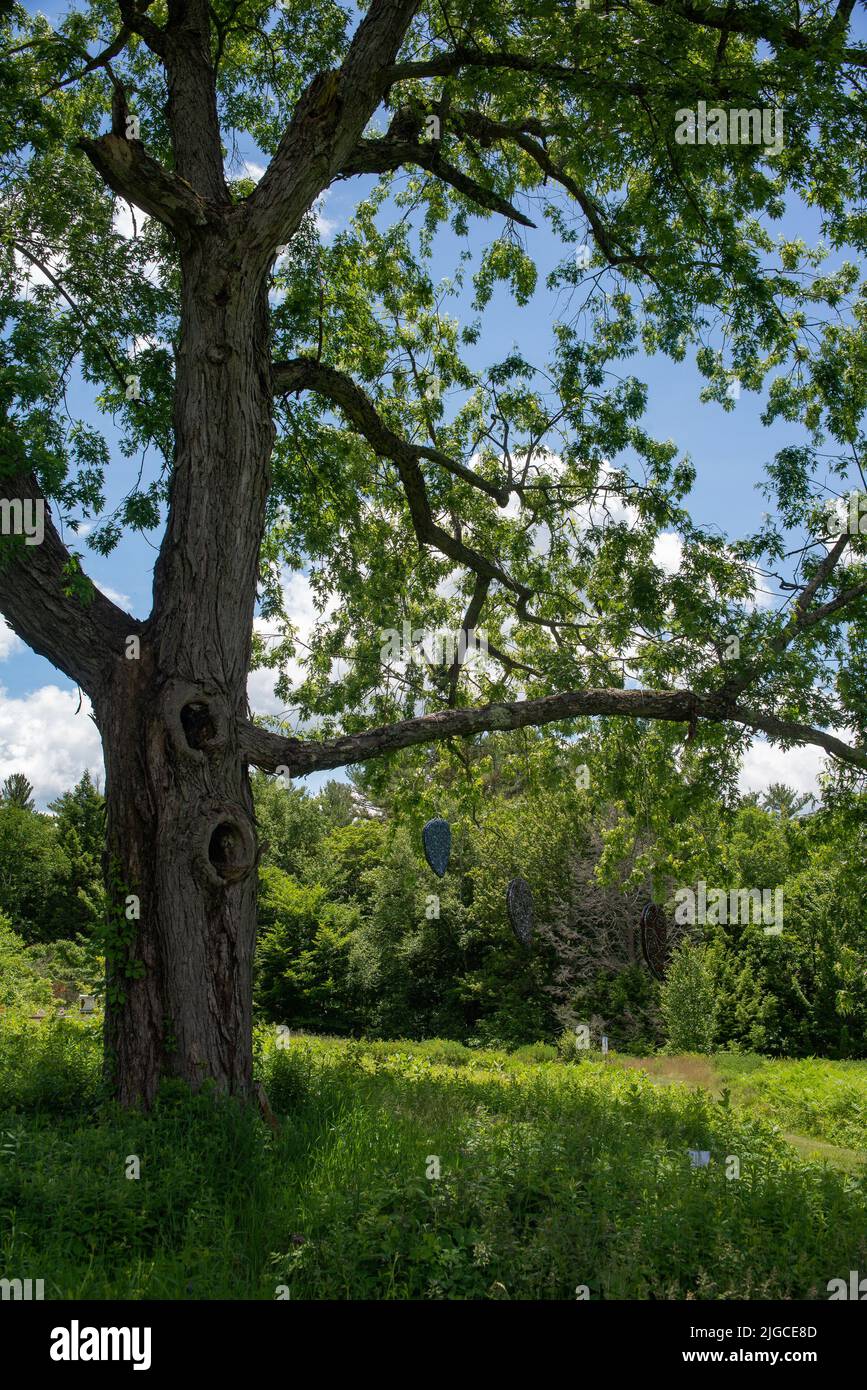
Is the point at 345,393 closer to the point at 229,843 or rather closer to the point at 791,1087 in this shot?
the point at 229,843

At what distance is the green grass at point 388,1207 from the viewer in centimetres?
504

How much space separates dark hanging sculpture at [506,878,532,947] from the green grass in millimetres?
5503

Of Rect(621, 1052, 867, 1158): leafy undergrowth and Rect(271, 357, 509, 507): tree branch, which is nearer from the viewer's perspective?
Rect(271, 357, 509, 507): tree branch

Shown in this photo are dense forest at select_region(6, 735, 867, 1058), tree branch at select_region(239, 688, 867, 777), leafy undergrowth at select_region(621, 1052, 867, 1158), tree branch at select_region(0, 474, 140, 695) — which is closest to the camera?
tree branch at select_region(0, 474, 140, 695)

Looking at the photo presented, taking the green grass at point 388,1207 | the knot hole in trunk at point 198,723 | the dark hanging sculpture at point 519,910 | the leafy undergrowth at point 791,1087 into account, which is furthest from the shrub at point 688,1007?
the knot hole in trunk at point 198,723

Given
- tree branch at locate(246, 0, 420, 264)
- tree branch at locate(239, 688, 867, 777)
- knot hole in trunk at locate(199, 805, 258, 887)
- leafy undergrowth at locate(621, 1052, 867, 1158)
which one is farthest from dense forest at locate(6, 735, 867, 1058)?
tree branch at locate(246, 0, 420, 264)

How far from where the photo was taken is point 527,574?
550 inches

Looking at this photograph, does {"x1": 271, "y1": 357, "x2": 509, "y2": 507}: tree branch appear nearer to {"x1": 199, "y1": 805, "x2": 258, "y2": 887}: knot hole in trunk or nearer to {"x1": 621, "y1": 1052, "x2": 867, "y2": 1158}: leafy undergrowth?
{"x1": 199, "y1": 805, "x2": 258, "y2": 887}: knot hole in trunk

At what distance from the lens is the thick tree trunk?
25.3ft

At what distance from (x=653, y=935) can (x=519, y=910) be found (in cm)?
268

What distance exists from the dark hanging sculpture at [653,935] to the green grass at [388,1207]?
6319mm

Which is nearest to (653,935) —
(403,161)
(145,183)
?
(403,161)
